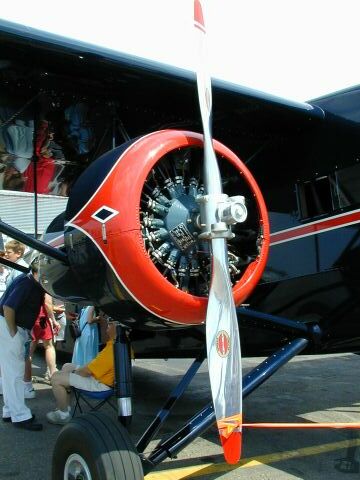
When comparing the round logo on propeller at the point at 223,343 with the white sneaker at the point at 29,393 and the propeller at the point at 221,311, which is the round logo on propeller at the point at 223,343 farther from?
the white sneaker at the point at 29,393

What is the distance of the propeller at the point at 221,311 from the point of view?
2.87 m

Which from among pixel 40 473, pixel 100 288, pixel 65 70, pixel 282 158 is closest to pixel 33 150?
pixel 65 70

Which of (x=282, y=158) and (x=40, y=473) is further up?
(x=282, y=158)

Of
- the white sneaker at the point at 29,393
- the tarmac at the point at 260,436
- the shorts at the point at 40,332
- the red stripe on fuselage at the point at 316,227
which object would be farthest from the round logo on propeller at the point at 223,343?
the shorts at the point at 40,332

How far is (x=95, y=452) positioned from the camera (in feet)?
9.94

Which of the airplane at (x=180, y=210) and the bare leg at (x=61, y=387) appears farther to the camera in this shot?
the bare leg at (x=61, y=387)

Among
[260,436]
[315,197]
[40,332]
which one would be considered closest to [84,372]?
[260,436]

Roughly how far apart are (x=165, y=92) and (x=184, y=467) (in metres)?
2.68

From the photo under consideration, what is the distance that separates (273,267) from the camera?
4.40 m

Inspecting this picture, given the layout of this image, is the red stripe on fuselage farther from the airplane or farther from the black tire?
the black tire

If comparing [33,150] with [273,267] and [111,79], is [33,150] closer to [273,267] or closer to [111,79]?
[111,79]

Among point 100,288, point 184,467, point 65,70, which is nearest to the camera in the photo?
point 100,288

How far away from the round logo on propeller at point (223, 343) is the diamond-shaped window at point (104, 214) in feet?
2.83

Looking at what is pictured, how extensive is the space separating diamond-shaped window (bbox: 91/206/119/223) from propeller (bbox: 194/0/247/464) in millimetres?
485
